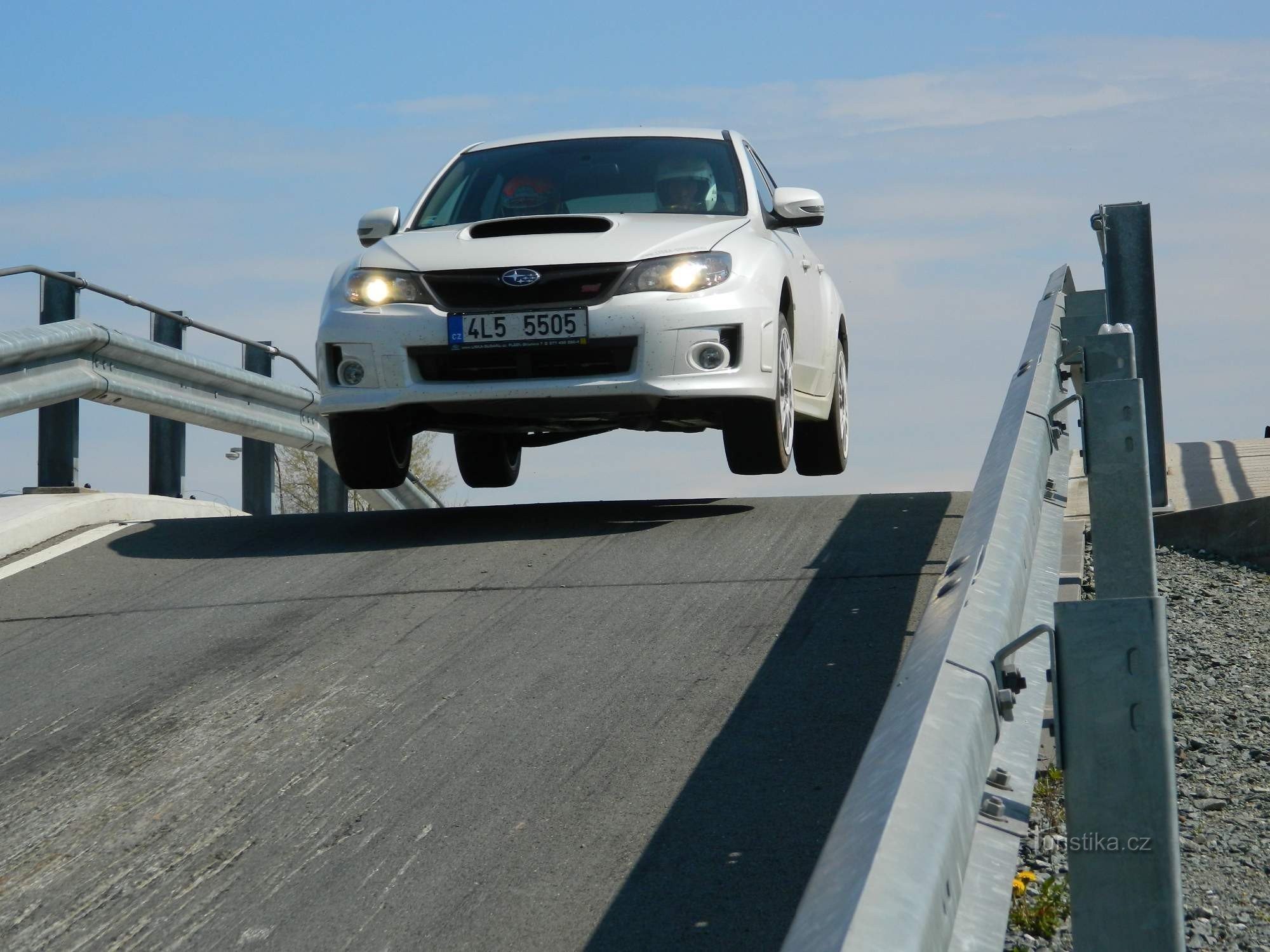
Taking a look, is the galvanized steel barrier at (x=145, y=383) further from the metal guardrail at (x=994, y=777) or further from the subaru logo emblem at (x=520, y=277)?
the metal guardrail at (x=994, y=777)

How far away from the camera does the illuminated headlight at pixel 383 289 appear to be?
24.1ft

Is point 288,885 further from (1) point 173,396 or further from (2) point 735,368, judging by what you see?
(1) point 173,396

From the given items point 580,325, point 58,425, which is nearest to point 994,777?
point 580,325

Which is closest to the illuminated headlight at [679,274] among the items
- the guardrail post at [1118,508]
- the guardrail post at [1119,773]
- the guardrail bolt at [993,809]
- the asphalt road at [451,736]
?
the asphalt road at [451,736]

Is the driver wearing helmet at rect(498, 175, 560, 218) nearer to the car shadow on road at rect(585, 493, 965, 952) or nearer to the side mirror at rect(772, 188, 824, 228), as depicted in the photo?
the side mirror at rect(772, 188, 824, 228)

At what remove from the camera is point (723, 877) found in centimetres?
340

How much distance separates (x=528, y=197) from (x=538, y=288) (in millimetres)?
1392

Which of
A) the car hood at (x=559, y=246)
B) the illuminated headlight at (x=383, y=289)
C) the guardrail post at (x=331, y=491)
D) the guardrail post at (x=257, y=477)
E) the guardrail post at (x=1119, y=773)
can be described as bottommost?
the guardrail post at (x=331, y=491)

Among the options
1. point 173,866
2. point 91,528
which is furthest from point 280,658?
point 91,528

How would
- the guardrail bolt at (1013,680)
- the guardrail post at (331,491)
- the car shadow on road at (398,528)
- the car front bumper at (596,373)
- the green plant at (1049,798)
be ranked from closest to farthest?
1. the guardrail bolt at (1013,680)
2. the green plant at (1049,798)
3. the car front bumper at (596,373)
4. the car shadow on road at (398,528)
5. the guardrail post at (331,491)

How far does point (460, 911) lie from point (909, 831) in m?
1.97

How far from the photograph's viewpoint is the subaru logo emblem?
717 centimetres

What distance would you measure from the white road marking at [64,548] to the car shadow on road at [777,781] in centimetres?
378

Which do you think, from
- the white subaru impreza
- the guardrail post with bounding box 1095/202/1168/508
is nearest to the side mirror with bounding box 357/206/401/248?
the white subaru impreza
